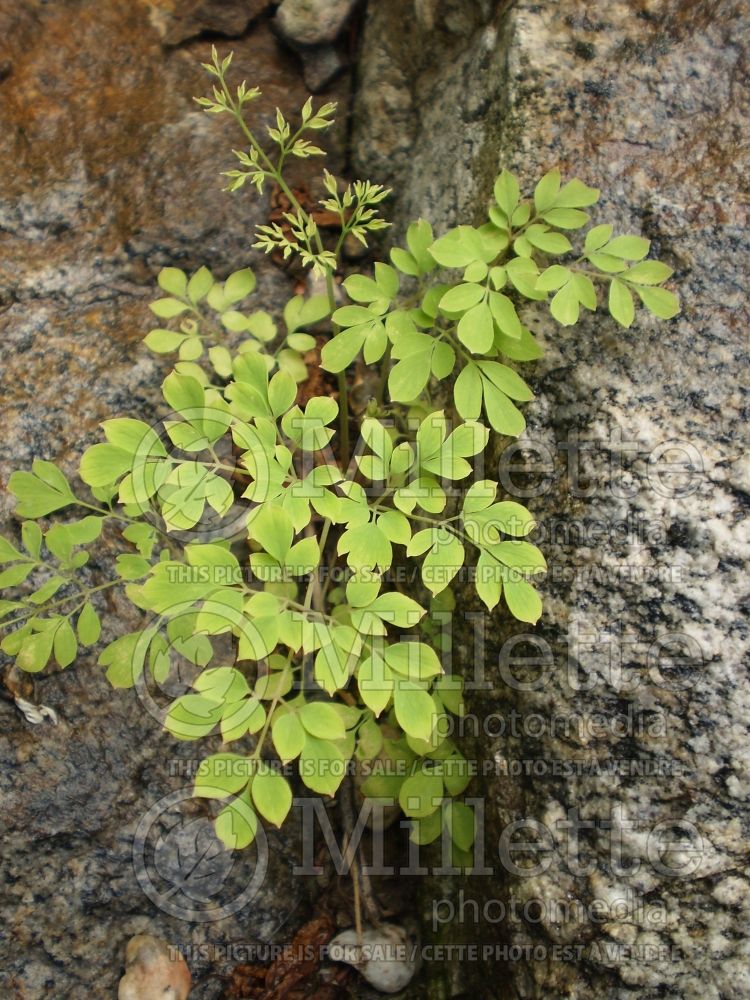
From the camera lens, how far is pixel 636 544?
1712 millimetres

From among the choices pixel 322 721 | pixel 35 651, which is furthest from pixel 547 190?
pixel 35 651

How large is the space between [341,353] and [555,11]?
1.10 metres

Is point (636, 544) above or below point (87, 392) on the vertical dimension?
below

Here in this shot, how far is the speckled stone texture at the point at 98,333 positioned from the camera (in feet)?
6.30

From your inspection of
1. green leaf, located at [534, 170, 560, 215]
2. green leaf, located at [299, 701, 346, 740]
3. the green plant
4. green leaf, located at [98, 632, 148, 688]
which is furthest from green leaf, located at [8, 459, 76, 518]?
green leaf, located at [534, 170, 560, 215]

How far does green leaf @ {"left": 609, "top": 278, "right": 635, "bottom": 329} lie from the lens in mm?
1767

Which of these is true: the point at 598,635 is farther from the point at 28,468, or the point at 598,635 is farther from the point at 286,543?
the point at 28,468

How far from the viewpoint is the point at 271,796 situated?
149cm

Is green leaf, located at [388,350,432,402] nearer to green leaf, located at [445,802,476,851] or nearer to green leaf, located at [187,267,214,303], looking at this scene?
green leaf, located at [187,267,214,303]

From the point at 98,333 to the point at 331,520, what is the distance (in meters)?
1.07

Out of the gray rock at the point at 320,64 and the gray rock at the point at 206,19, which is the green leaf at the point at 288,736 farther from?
the gray rock at the point at 206,19

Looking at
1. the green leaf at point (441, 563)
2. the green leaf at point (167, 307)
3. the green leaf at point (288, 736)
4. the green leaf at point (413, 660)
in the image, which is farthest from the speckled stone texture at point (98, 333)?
the green leaf at point (441, 563)

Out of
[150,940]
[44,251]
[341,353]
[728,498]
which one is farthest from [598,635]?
[44,251]

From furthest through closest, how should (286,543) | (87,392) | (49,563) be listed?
(87,392) < (49,563) < (286,543)
